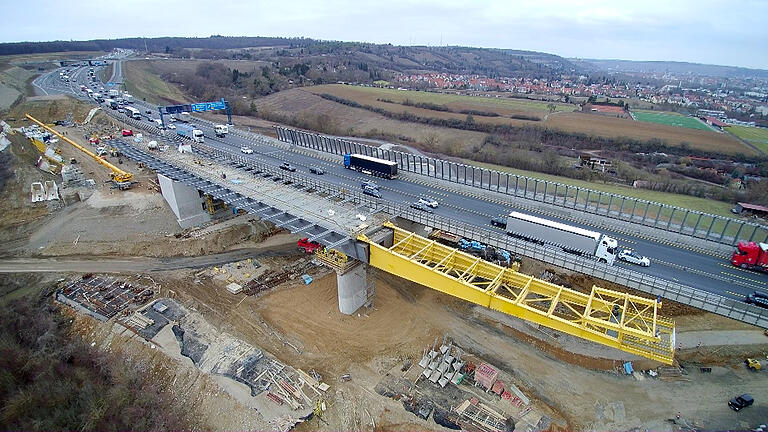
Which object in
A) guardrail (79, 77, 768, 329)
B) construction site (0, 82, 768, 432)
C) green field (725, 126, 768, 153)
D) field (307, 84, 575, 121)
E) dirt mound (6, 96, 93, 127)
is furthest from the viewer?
field (307, 84, 575, 121)

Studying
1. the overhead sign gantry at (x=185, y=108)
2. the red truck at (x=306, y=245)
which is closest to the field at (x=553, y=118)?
the overhead sign gantry at (x=185, y=108)

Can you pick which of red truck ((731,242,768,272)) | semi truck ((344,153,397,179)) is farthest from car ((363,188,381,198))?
red truck ((731,242,768,272))

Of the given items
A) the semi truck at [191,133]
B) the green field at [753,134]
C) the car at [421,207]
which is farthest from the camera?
the green field at [753,134]

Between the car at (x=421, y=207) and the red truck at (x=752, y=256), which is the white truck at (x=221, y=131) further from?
the red truck at (x=752, y=256)

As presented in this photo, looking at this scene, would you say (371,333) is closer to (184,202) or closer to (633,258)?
(633,258)

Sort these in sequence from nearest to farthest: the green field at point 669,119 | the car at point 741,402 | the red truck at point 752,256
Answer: the car at point 741,402
the red truck at point 752,256
the green field at point 669,119

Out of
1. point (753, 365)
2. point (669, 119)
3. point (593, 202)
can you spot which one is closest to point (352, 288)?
point (593, 202)

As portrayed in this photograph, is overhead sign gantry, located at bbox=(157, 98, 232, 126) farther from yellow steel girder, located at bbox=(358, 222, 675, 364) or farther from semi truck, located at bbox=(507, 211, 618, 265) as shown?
semi truck, located at bbox=(507, 211, 618, 265)

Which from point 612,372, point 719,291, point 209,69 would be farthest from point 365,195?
point 209,69
